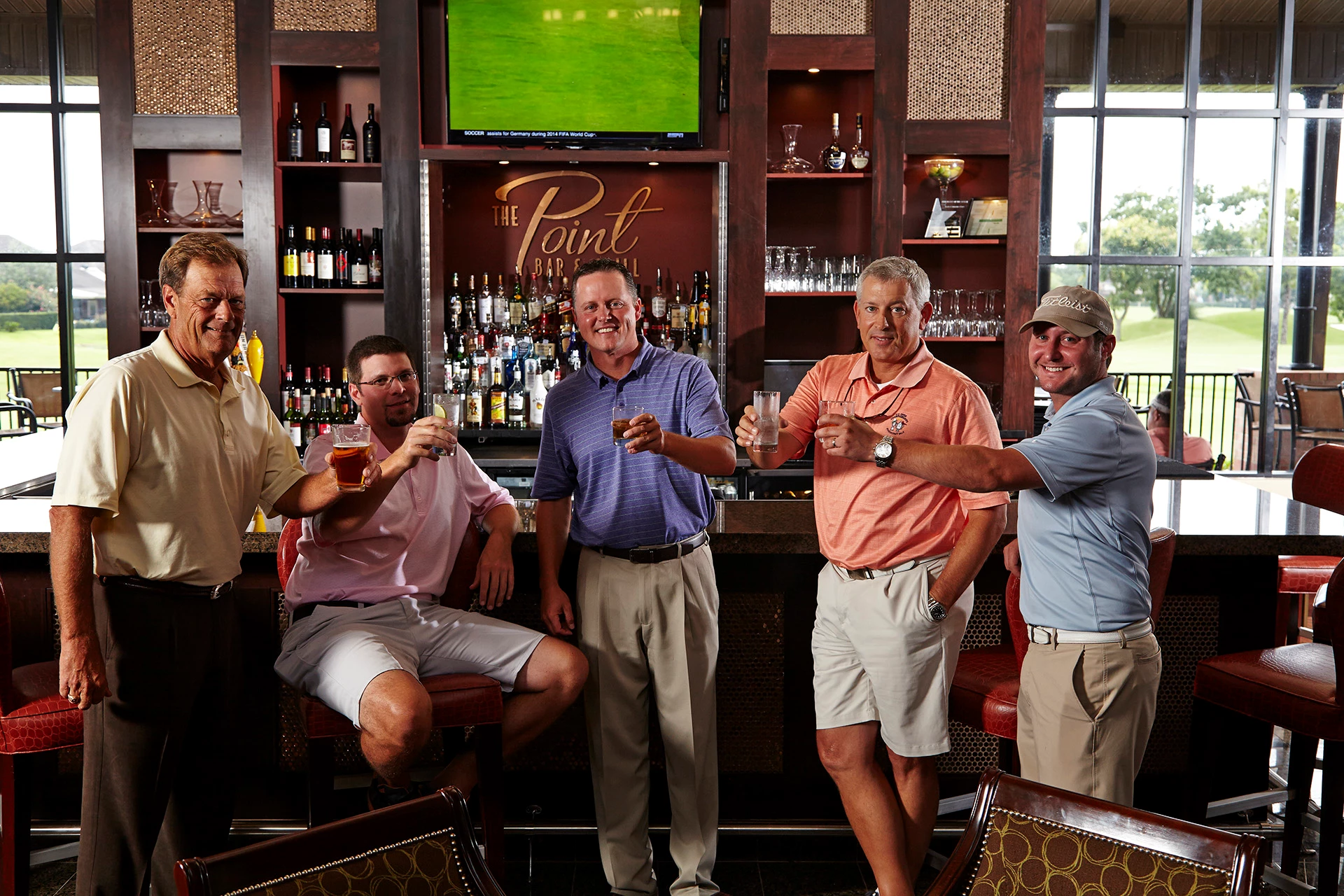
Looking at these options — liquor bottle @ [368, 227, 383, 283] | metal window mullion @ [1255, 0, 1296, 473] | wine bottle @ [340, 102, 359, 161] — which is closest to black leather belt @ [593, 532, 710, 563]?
liquor bottle @ [368, 227, 383, 283]

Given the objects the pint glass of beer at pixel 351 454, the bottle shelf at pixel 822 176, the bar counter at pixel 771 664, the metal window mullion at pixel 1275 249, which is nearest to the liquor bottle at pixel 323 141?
the bottle shelf at pixel 822 176

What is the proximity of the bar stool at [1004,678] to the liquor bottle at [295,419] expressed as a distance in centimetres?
382

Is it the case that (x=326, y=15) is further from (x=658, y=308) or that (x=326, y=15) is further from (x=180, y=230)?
(x=658, y=308)

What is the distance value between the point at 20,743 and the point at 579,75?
4.03 m

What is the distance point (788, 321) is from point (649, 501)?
3.36 m

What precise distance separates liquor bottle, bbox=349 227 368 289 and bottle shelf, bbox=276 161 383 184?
277 mm

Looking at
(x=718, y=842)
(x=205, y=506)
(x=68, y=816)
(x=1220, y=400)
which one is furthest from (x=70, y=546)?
(x=1220, y=400)

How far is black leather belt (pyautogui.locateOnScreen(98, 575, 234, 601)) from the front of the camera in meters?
2.15

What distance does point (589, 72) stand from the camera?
17.6 ft

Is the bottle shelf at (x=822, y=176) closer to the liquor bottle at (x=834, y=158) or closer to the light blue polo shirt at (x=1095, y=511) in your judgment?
the liquor bottle at (x=834, y=158)

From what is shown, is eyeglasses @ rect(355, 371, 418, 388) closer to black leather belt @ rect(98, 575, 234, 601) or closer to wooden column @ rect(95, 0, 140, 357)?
black leather belt @ rect(98, 575, 234, 601)

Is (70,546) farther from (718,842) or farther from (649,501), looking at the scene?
(718,842)

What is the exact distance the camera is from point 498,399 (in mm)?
5469

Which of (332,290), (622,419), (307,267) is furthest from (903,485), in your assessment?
(307,267)
